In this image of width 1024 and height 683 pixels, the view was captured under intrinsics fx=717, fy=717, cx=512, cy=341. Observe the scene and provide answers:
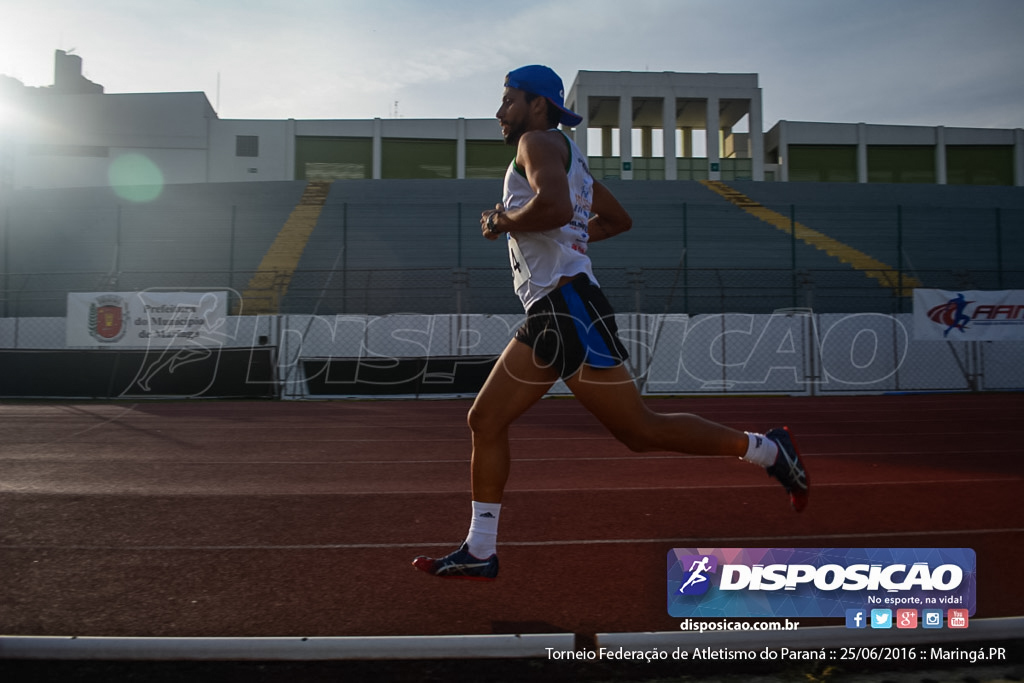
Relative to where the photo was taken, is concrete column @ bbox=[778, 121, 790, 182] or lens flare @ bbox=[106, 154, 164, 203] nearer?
lens flare @ bbox=[106, 154, 164, 203]

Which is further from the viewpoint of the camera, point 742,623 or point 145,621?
point 145,621

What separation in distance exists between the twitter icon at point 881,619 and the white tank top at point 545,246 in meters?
1.39

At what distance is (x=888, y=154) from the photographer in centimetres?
3525

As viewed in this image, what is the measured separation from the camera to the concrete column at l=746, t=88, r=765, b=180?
1292 inches

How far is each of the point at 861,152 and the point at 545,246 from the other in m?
37.5

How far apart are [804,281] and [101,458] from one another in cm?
1237

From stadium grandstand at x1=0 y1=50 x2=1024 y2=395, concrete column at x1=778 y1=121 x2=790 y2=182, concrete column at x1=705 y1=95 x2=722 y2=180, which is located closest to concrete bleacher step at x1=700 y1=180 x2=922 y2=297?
stadium grandstand at x1=0 y1=50 x2=1024 y2=395

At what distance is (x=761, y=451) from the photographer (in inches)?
111

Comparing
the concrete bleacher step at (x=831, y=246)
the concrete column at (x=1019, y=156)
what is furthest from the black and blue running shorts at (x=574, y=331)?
the concrete column at (x=1019, y=156)

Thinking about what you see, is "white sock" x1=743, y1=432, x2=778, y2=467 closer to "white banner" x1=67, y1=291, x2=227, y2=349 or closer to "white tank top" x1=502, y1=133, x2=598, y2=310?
"white tank top" x1=502, y1=133, x2=598, y2=310

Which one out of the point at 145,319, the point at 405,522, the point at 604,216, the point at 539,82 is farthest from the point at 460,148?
the point at 539,82

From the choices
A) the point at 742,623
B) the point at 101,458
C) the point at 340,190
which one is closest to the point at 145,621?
the point at 742,623

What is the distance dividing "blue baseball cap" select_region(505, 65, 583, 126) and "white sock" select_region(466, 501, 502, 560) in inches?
59.8

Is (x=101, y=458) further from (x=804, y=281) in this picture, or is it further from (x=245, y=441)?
(x=804, y=281)
